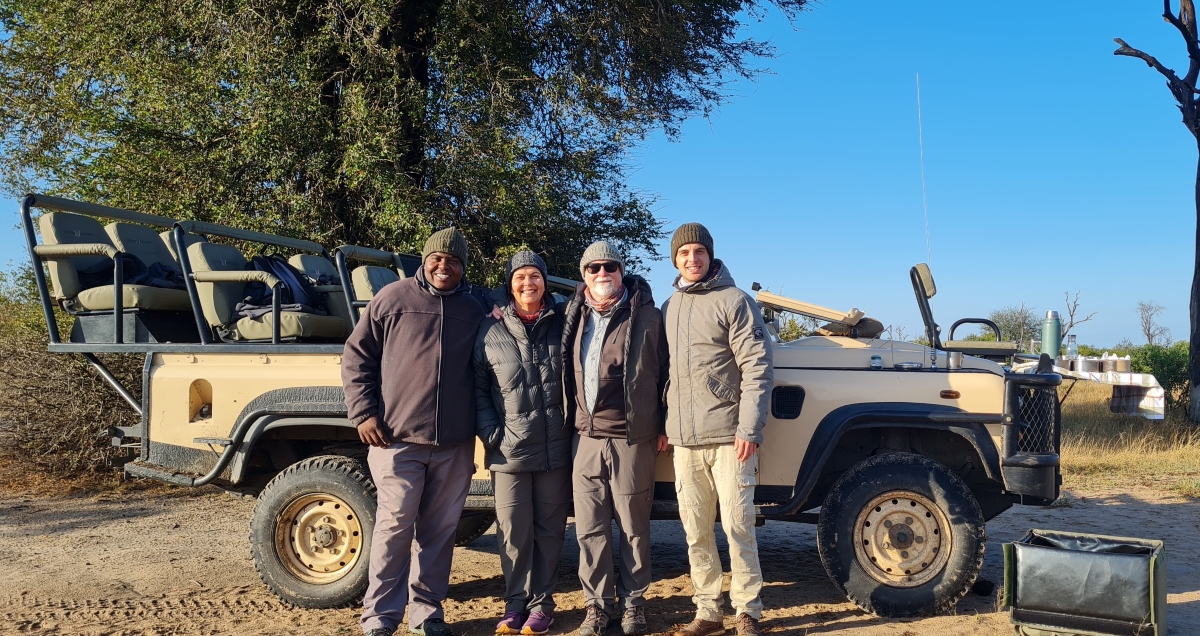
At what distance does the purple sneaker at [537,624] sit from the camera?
4.39 metres

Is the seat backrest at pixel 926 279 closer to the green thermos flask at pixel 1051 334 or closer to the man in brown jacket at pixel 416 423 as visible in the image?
the green thermos flask at pixel 1051 334

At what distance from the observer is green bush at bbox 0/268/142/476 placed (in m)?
8.96

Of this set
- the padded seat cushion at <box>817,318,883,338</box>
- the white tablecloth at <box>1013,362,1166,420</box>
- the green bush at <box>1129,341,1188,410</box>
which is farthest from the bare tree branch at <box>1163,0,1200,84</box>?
the padded seat cushion at <box>817,318,883,338</box>

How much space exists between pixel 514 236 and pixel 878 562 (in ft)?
22.3

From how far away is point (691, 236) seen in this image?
446 cm

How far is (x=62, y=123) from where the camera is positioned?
1086 cm

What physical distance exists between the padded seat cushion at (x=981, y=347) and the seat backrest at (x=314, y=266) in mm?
4423

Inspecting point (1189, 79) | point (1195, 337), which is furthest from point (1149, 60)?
point (1195, 337)

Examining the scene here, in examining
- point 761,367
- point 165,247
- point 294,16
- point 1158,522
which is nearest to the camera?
point 761,367

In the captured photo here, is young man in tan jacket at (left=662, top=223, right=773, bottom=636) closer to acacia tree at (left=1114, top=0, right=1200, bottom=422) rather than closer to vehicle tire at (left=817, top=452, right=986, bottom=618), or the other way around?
vehicle tire at (left=817, top=452, right=986, bottom=618)

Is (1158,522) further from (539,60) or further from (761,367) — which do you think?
(539,60)

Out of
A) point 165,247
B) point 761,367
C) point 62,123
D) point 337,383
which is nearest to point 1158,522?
point 761,367

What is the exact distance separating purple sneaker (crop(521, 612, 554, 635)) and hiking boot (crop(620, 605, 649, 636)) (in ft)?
1.27

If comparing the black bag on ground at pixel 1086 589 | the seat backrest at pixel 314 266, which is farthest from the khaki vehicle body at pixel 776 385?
the seat backrest at pixel 314 266
